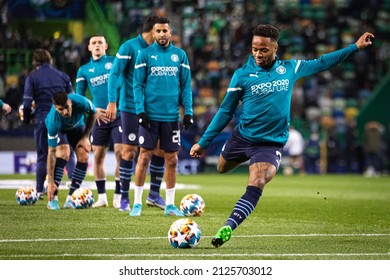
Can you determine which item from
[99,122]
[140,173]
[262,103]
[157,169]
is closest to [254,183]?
[262,103]

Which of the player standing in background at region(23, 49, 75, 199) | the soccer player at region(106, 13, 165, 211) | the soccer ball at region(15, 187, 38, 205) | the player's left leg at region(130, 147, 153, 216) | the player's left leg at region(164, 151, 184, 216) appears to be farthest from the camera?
the player standing in background at region(23, 49, 75, 199)

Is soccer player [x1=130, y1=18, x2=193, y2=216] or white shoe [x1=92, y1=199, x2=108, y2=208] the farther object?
white shoe [x1=92, y1=199, x2=108, y2=208]

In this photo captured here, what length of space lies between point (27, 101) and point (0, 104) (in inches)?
26.2

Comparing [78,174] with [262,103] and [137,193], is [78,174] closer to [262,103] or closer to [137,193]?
[137,193]

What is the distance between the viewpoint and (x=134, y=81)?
486 inches

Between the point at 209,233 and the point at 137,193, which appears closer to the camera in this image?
the point at 209,233

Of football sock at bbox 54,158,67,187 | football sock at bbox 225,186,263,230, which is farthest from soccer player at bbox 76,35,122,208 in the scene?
football sock at bbox 225,186,263,230

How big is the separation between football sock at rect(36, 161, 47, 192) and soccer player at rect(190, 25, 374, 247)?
5672mm

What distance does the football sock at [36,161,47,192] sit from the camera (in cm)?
1500

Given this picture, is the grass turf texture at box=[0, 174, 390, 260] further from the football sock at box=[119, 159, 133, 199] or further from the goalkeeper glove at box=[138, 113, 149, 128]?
the goalkeeper glove at box=[138, 113, 149, 128]

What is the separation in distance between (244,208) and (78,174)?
17.3 ft

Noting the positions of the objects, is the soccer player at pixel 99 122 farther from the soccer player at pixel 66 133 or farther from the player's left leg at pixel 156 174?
Result: the player's left leg at pixel 156 174

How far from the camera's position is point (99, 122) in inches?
550

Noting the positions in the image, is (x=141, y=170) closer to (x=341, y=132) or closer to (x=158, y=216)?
(x=158, y=216)
